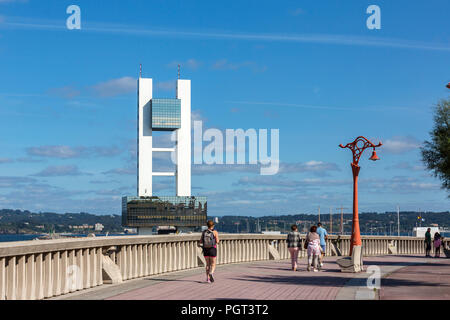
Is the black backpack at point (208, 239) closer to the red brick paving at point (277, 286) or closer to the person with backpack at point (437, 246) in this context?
the red brick paving at point (277, 286)

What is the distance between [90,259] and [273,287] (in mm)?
4394

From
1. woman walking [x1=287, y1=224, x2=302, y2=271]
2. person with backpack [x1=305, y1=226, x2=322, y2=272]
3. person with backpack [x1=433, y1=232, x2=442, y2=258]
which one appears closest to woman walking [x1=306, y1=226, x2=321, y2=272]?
person with backpack [x1=305, y1=226, x2=322, y2=272]

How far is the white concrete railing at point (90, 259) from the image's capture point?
12922mm

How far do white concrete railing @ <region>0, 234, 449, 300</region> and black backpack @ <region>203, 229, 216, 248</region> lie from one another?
175 centimetres

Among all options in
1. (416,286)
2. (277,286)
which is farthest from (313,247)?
(277,286)

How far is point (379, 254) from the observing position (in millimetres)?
42031

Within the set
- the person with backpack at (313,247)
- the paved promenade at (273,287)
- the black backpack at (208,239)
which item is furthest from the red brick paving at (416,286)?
the black backpack at (208,239)

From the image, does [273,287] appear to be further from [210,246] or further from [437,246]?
[437,246]

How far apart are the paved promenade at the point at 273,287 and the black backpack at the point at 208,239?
0.95m
